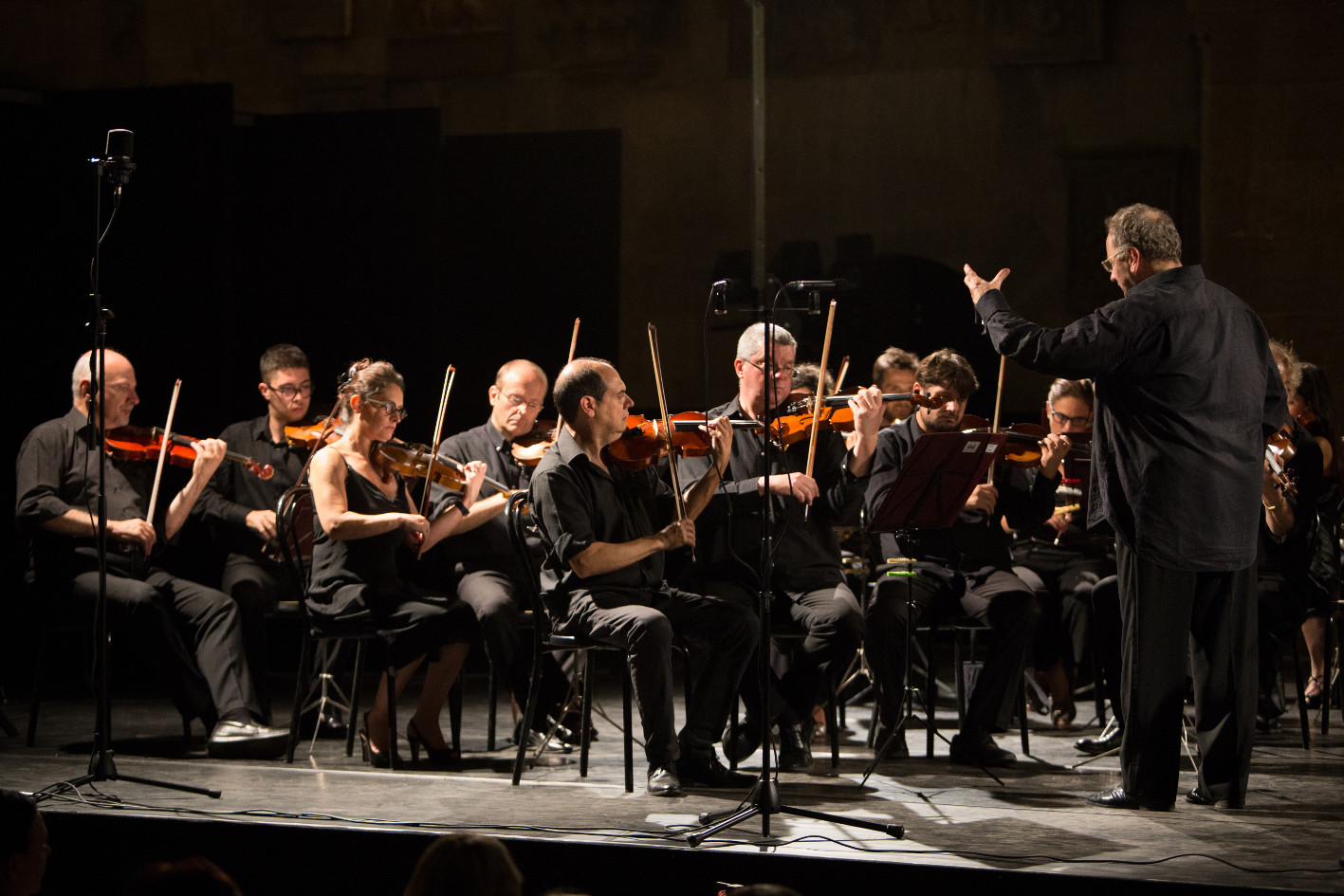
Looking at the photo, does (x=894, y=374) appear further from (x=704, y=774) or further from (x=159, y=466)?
(x=159, y=466)

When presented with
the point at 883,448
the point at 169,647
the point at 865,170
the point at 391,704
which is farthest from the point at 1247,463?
the point at 865,170

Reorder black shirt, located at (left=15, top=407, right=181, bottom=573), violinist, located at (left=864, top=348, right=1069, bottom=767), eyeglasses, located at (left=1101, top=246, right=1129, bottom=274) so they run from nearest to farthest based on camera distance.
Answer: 1. eyeglasses, located at (left=1101, top=246, right=1129, bottom=274)
2. violinist, located at (left=864, top=348, right=1069, bottom=767)
3. black shirt, located at (left=15, top=407, right=181, bottom=573)

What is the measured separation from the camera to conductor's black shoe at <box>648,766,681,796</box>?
10.8 ft

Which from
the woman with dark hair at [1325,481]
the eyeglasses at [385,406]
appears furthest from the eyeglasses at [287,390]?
the woman with dark hair at [1325,481]

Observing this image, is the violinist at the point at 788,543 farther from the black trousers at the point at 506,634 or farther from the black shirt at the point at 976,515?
the black trousers at the point at 506,634

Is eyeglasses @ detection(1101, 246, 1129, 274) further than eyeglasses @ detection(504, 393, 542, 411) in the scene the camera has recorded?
No

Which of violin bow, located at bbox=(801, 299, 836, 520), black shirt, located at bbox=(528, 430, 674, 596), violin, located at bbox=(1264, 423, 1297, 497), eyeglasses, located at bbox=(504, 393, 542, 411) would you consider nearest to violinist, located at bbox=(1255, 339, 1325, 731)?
violin, located at bbox=(1264, 423, 1297, 497)

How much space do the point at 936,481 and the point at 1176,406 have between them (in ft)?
2.21

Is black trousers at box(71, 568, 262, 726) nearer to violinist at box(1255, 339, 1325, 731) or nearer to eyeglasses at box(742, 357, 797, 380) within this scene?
eyeglasses at box(742, 357, 797, 380)

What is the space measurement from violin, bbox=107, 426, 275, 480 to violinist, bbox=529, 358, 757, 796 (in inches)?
64.0

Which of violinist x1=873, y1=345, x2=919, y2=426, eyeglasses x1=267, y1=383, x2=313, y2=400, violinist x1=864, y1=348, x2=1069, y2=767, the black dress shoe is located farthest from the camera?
violinist x1=873, y1=345, x2=919, y2=426

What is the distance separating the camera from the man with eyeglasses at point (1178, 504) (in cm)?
310

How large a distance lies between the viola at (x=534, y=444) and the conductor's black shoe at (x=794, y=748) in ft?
4.08

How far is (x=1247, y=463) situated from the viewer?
10.4 feet
